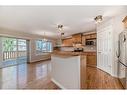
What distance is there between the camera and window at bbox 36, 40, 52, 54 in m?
10.5

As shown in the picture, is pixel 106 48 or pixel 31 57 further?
pixel 31 57

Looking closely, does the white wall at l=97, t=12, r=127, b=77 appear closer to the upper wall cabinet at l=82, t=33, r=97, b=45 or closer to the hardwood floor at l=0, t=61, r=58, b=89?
the hardwood floor at l=0, t=61, r=58, b=89

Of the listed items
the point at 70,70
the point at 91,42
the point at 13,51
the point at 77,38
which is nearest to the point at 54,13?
the point at 70,70

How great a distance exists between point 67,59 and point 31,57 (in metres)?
6.47

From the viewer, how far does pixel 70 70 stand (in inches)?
125

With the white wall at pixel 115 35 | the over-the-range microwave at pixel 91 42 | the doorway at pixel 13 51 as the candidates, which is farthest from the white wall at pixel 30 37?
the white wall at pixel 115 35

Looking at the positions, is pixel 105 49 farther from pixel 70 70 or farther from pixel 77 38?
pixel 77 38

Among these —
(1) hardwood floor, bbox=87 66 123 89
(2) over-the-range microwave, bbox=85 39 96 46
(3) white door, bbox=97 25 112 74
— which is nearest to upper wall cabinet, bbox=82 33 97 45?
(2) over-the-range microwave, bbox=85 39 96 46

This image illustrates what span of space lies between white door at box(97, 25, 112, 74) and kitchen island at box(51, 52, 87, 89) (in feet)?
7.86

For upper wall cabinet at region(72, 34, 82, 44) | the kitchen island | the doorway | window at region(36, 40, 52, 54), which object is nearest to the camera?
the kitchen island
